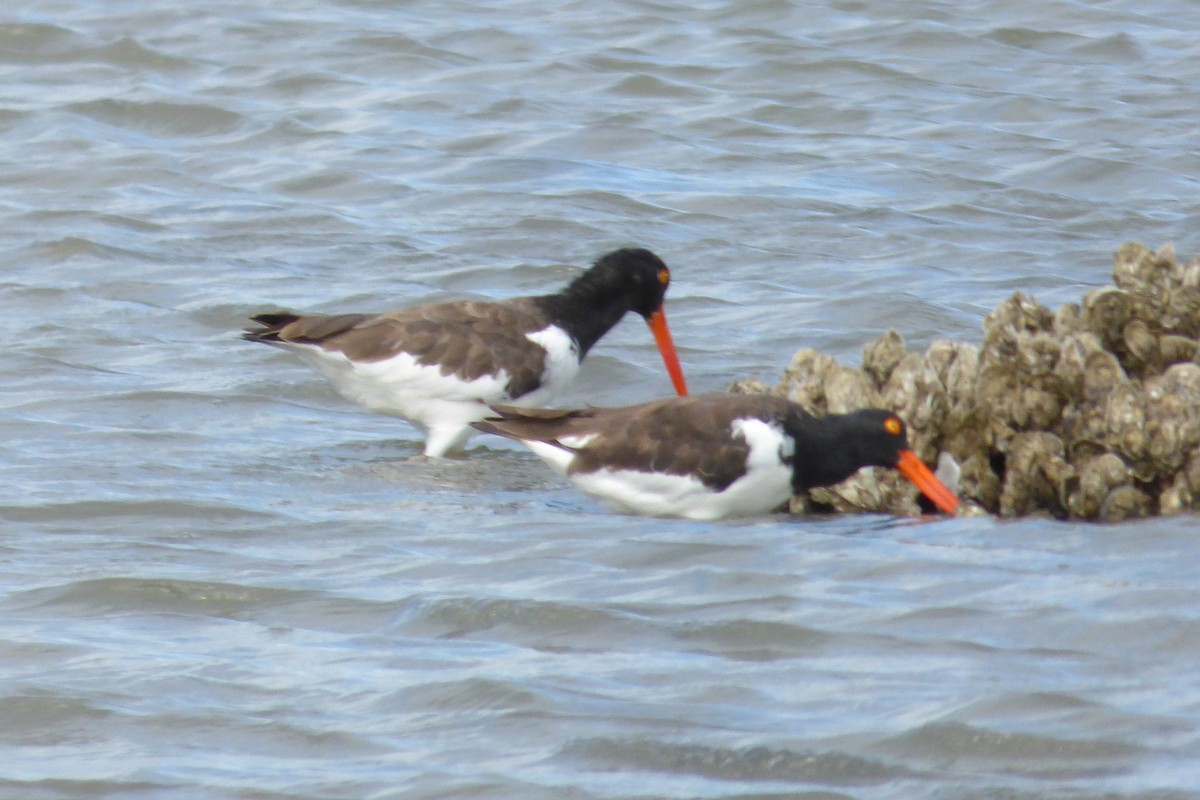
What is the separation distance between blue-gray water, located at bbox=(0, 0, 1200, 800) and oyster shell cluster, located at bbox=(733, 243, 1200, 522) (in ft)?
1.04

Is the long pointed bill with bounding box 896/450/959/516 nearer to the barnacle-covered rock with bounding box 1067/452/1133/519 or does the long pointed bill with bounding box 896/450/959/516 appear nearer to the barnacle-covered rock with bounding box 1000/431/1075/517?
the barnacle-covered rock with bounding box 1000/431/1075/517

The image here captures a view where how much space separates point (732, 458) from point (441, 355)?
184 centimetres

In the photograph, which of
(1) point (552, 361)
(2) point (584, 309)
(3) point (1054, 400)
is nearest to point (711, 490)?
(3) point (1054, 400)

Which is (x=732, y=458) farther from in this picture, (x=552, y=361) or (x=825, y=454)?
(x=552, y=361)

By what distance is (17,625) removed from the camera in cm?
539

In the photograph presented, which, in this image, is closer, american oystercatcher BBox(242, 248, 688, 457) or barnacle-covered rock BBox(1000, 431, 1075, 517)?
barnacle-covered rock BBox(1000, 431, 1075, 517)

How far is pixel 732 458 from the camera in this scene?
6.97 m

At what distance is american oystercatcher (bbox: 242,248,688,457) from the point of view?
8.27 m

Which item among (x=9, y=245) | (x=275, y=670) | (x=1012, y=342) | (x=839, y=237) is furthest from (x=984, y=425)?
(x=9, y=245)

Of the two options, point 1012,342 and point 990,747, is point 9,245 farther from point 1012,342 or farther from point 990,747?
point 990,747

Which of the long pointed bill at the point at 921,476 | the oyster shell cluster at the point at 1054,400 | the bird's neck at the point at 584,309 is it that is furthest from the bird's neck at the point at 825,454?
the bird's neck at the point at 584,309

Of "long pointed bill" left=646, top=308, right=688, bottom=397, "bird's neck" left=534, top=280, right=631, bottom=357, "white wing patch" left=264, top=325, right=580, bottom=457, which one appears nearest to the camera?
"white wing patch" left=264, top=325, right=580, bottom=457

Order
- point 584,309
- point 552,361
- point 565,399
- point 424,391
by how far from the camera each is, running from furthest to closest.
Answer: point 565,399, point 584,309, point 552,361, point 424,391

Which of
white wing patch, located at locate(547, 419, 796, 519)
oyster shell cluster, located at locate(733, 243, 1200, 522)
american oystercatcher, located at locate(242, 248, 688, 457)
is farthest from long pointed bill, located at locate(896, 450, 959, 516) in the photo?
american oystercatcher, located at locate(242, 248, 688, 457)
